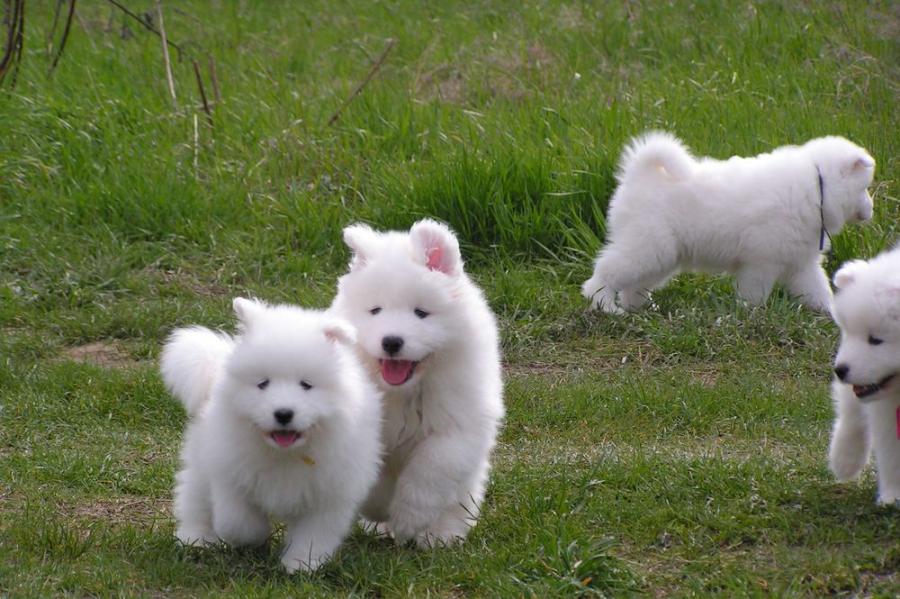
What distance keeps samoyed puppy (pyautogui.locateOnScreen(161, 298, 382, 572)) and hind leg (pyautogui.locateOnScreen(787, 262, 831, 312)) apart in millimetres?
3697

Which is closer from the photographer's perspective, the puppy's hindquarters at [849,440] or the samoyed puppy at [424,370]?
the samoyed puppy at [424,370]

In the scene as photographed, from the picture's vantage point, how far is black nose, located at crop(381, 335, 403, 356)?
4.41m

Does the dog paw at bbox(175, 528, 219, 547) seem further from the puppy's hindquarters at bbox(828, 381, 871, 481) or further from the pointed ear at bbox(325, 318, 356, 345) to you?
the puppy's hindquarters at bbox(828, 381, 871, 481)

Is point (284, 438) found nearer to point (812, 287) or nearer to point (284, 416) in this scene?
point (284, 416)

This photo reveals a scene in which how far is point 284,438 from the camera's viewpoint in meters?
4.15

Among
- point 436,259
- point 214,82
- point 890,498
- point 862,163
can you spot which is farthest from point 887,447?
point 214,82

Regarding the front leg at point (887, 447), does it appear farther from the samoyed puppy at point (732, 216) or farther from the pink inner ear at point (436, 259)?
the samoyed puppy at point (732, 216)

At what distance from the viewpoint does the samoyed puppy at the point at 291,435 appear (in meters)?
4.14

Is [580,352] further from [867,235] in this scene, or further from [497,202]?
[867,235]

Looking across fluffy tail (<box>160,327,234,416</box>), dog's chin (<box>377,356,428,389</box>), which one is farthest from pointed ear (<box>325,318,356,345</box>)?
fluffy tail (<box>160,327,234,416</box>)

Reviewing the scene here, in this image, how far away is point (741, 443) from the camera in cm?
568

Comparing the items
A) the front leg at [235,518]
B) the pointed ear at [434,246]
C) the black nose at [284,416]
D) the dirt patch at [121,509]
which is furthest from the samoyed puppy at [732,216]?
the black nose at [284,416]

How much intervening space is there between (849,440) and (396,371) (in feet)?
5.49

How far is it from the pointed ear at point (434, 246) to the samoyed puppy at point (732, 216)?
2.79 meters
